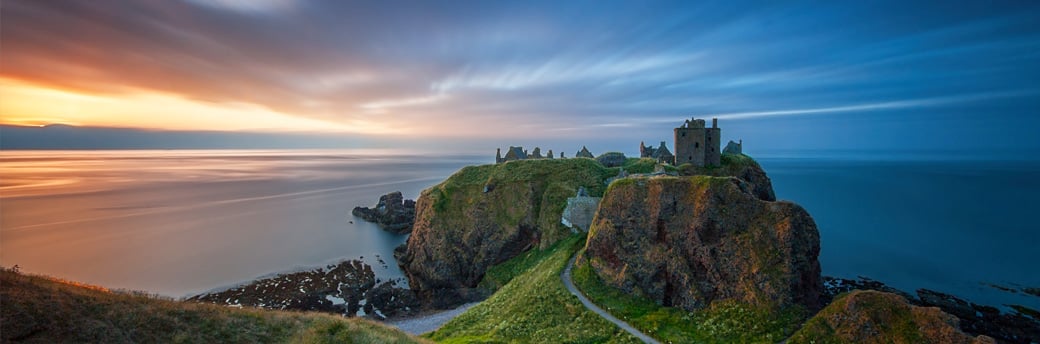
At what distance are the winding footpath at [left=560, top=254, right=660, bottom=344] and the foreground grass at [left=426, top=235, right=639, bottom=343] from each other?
434 mm

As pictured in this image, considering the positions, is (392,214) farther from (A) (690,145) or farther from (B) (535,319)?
(B) (535,319)

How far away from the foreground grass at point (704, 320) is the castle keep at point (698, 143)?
22075 mm

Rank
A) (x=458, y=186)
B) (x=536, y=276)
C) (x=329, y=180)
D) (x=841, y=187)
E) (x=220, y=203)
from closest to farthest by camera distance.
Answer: (x=536, y=276) → (x=458, y=186) → (x=220, y=203) → (x=841, y=187) → (x=329, y=180)

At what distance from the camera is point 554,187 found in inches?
1876

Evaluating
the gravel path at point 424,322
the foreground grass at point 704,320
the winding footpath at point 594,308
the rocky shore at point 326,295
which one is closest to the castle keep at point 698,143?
the winding footpath at point 594,308

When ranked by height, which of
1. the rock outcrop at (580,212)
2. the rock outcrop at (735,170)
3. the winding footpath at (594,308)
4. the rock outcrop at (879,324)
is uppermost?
the rock outcrop at (735,170)

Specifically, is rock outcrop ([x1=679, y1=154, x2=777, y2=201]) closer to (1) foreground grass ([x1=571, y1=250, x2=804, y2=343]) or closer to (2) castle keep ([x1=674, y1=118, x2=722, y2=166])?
(2) castle keep ([x1=674, y1=118, x2=722, y2=166])

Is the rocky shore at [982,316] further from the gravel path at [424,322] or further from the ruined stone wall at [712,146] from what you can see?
the gravel path at [424,322]

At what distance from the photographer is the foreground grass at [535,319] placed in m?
24.5

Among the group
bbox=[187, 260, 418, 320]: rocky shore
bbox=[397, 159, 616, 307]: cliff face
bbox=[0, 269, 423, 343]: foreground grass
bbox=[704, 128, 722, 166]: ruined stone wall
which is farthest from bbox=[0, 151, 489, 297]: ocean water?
bbox=[704, 128, 722, 166]: ruined stone wall

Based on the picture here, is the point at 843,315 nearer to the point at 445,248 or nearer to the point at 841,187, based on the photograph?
the point at 445,248

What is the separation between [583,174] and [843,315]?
31572mm

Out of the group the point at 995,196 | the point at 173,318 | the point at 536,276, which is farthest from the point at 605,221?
the point at 995,196

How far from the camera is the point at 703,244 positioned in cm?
2659
